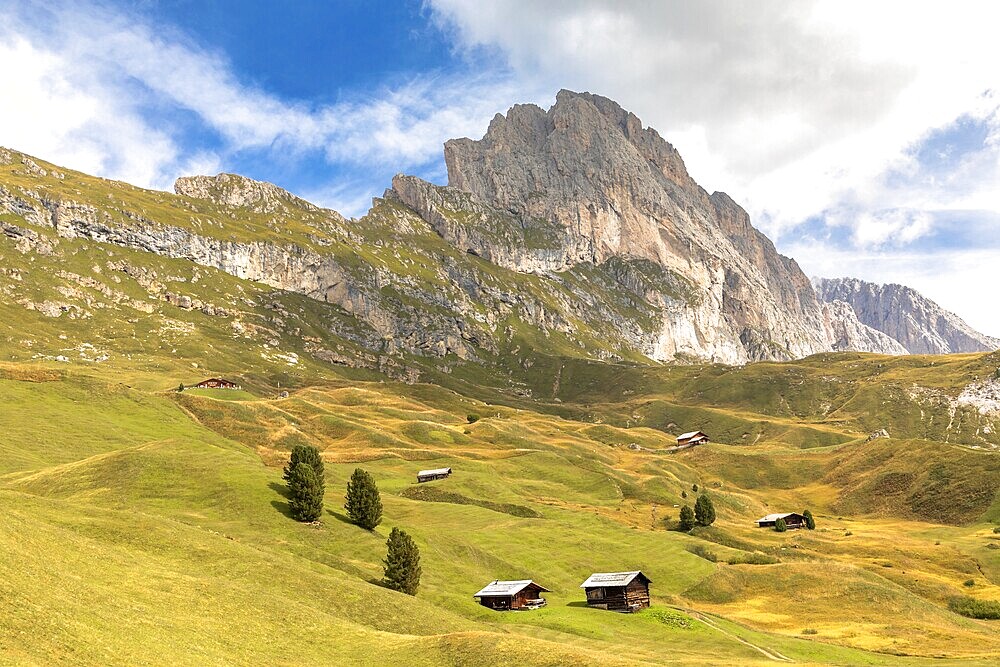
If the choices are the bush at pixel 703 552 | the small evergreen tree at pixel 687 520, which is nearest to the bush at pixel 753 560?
the bush at pixel 703 552

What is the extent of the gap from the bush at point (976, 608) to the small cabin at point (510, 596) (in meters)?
53.9

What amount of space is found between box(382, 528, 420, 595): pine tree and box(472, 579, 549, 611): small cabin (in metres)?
8.20

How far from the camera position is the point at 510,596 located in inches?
2579

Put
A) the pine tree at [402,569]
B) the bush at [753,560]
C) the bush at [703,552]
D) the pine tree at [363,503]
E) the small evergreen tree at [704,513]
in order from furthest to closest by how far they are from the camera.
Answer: the small evergreen tree at [704,513]
the bush at [703,552]
the bush at [753,560]
the pine tree at [363,503]
the pine tree at [402,569]

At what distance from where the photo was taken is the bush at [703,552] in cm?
9799

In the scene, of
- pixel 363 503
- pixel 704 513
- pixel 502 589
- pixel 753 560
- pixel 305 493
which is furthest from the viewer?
pixel 704 513

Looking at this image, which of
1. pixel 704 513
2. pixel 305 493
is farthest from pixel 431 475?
pixel 704 513

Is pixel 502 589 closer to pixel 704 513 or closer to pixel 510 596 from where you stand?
pixel 510 596

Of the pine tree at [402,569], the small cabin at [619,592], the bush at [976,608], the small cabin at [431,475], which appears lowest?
the bush at [976,608]

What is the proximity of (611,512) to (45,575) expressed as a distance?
10024cm

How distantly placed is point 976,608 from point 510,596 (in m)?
59.9

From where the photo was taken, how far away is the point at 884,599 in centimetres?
7975

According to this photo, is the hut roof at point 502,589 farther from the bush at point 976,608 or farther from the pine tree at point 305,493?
the bush at point 976,608

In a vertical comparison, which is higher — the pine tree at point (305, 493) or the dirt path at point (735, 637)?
the pine tree at point (305, 493)
